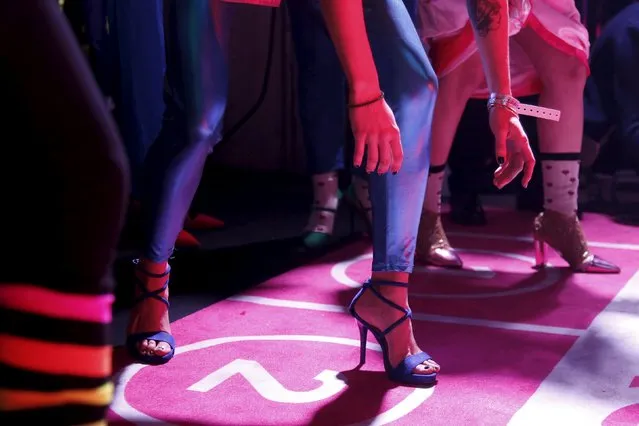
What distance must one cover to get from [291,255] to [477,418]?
61.9 inches

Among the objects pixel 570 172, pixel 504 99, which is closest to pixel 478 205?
pixel 570 172

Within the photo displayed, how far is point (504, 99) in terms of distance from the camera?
5.22 feet

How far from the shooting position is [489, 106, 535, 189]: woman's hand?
1532 millimetres

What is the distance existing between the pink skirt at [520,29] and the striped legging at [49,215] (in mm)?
1783

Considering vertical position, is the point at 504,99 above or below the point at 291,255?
above

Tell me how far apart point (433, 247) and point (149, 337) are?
3.96 feet

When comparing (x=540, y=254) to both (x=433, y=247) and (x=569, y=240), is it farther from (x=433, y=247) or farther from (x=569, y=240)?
(x=433, y=247)

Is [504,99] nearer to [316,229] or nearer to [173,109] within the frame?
[173,109]

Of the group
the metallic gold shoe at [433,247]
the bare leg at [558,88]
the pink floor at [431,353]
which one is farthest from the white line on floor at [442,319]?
the bare leg at [558,88]

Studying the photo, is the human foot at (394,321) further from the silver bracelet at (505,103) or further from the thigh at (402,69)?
the silver bracelet at (505,103)

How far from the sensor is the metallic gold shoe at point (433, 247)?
2631mm

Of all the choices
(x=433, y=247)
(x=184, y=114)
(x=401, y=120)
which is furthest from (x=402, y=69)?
(x=433, y=247)

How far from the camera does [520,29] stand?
2.33 metres

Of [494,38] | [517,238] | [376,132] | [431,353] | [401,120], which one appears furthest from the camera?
[517,238]
